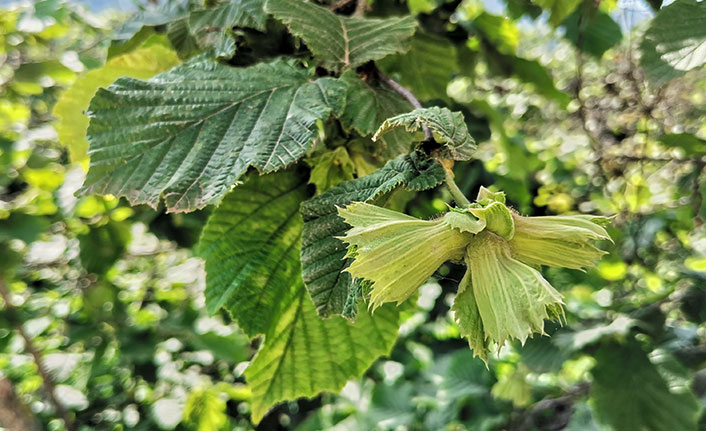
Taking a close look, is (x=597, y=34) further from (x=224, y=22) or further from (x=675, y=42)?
(x=224, y=22)

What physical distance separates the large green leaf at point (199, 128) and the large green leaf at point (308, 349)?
0.60 ft

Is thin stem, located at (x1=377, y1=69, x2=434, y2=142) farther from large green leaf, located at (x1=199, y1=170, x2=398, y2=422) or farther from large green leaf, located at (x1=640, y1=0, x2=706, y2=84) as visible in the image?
large green leaf, located at (x1=640, y1=0, x2=706, y2=84)

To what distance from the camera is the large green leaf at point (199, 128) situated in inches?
19.6

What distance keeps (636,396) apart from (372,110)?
1184 millimetres

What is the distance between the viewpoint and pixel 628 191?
1774 mm

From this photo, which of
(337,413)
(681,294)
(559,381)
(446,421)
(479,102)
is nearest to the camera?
(479,102)

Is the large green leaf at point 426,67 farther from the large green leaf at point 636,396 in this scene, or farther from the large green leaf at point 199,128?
the large green leaf at point 636,396

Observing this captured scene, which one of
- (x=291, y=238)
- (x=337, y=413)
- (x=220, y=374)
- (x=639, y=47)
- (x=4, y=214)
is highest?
(x=639, y=47)

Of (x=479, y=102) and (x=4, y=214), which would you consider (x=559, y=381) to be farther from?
(x=4, y=214)

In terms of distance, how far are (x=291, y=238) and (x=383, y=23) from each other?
30 cm

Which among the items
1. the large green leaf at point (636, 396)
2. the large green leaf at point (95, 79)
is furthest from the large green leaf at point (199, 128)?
the large green leaf at point (636, 396)

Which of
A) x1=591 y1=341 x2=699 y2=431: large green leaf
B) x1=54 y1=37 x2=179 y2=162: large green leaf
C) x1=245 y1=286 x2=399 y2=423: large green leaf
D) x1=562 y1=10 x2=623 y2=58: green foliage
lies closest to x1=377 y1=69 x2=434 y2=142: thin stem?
x1=245 y1=286 x2=399 y2=423: large green leaf

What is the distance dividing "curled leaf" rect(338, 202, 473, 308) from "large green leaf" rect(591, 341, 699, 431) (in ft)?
3.80

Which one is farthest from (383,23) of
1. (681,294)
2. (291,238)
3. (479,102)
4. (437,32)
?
(681,294)
